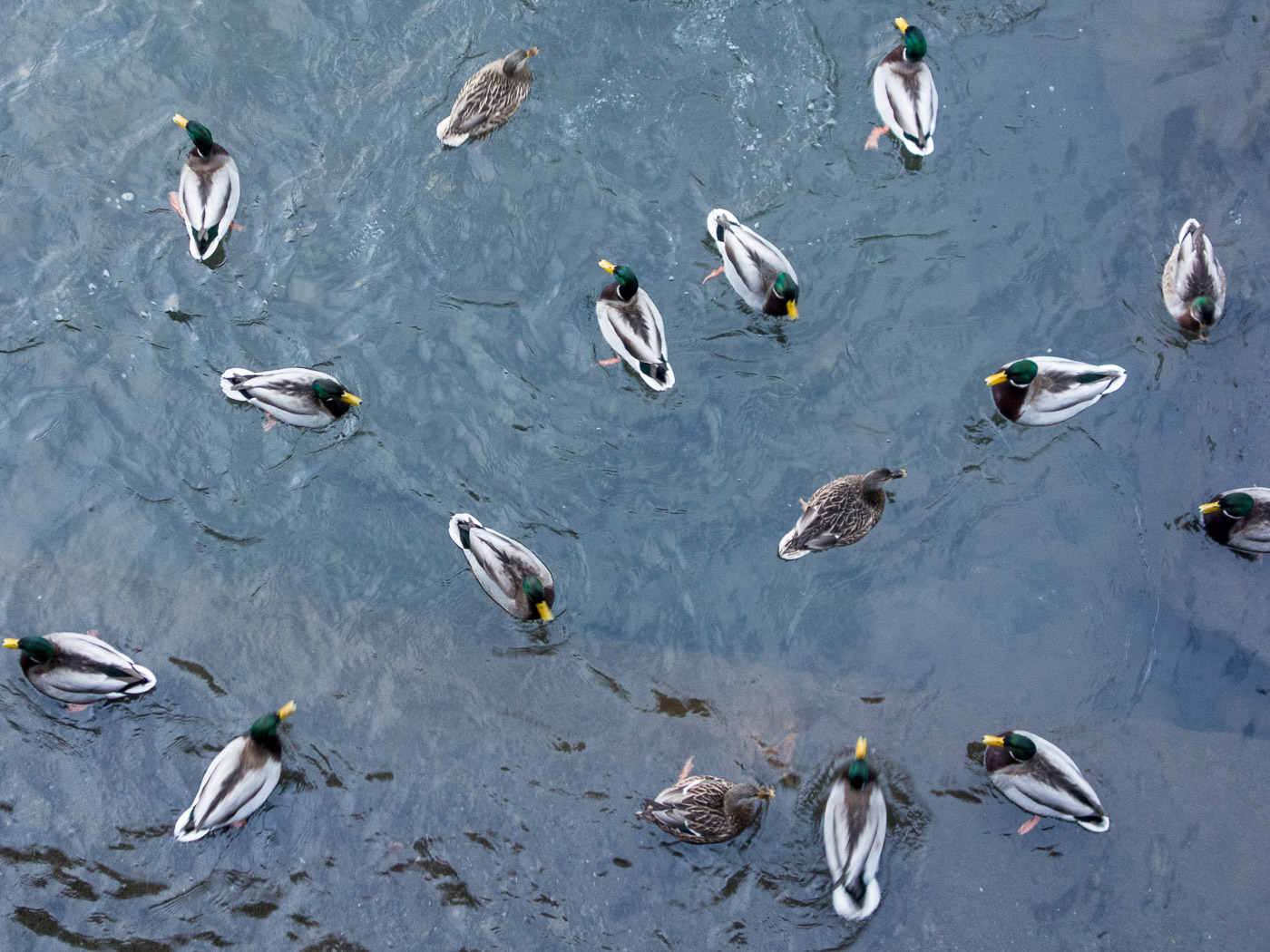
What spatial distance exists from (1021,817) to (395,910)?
410 centimetres

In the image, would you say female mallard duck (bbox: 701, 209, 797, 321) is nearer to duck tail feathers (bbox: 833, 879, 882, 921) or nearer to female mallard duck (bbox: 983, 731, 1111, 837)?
female mallard duck (bbox: 983, 731, 1111, 837)

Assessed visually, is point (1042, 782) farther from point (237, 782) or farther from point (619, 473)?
point (237, 782)

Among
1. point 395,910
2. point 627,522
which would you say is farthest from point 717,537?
point 395,910

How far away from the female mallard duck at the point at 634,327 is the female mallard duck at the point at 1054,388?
2.35m

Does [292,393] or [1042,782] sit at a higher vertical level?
[292,393]

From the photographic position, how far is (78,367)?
6.70 meters

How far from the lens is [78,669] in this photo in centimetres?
590

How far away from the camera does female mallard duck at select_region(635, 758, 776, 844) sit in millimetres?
5730

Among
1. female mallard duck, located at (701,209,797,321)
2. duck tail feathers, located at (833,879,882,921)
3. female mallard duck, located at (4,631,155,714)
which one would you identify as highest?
female mallard duck, located at (701,209,797,321)

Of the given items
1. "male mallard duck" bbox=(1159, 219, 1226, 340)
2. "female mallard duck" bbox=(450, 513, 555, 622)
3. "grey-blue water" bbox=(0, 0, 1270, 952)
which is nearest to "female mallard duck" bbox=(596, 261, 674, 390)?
"grey-blue water" bbox=(0, 0, 1270, 952)

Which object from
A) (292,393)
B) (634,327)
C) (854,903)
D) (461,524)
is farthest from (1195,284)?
(292,393)

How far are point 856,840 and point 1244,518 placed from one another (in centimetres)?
350

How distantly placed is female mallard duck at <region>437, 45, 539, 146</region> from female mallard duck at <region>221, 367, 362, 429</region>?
83.4 inches

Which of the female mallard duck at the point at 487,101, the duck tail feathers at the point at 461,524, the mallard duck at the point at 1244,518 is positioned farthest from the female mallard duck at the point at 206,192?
the mallard duck at the point at 1244,518
